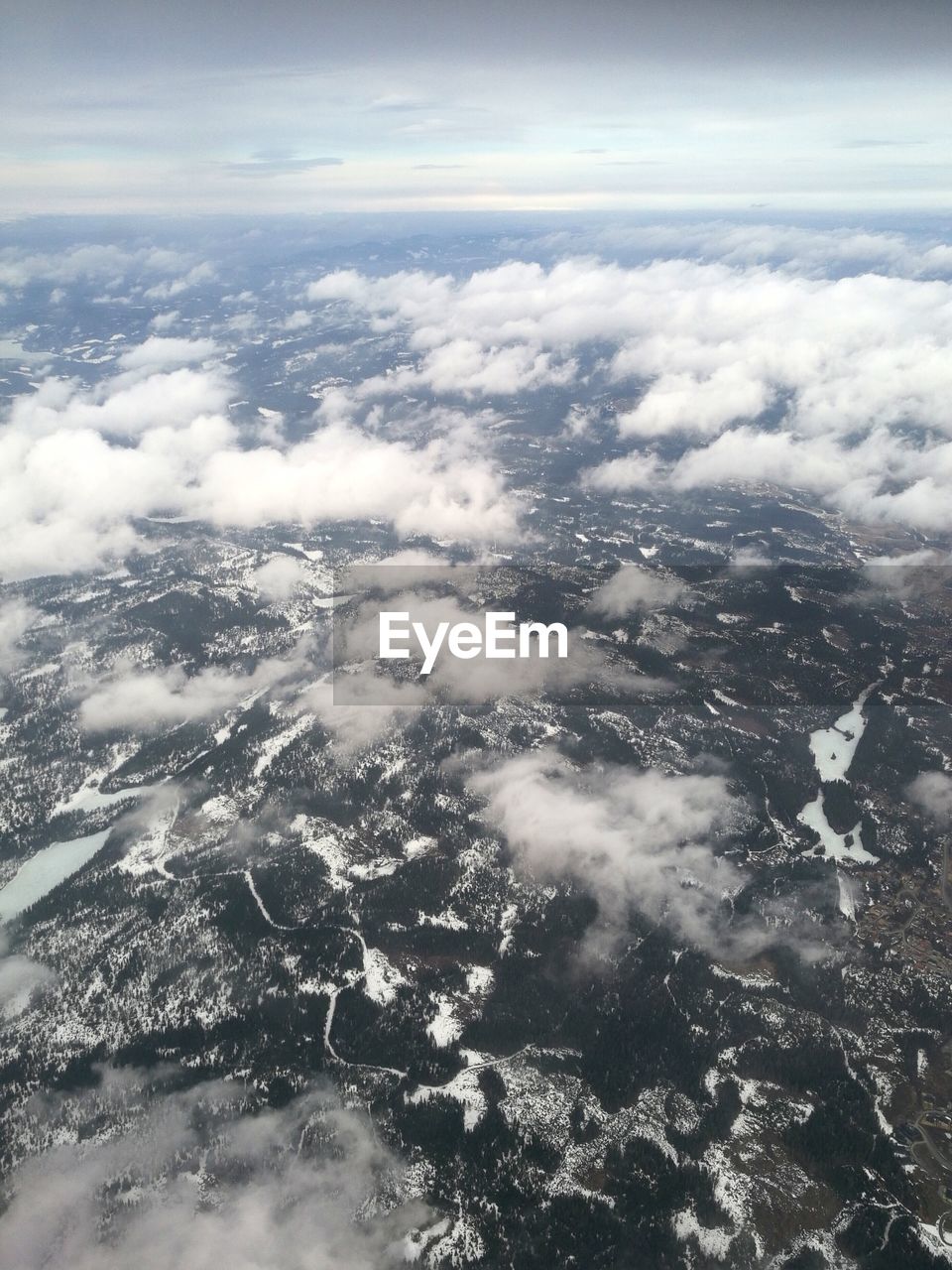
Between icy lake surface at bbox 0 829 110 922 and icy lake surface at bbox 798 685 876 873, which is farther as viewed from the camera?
icy lake surface at bbox 798 685 876 873

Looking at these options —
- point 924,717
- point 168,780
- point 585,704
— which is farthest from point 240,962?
point 924,717

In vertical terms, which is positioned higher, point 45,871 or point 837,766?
point 45,871

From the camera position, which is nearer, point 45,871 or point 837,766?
point 45,871

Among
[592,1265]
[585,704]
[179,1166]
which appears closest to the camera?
[592,1265]

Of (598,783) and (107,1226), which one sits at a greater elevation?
(107,1226)

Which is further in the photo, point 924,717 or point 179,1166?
point 924,717

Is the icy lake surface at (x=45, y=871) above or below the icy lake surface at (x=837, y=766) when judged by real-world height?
above

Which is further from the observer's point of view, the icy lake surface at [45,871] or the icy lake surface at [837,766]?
the icy lake surface at [837,766]

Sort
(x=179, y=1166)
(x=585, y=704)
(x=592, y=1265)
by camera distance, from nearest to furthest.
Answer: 1. (x=592, y=1265)
2. (x=179, y=1166)
3. (x=585, y=704)

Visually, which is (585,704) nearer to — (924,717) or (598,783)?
(598,783)

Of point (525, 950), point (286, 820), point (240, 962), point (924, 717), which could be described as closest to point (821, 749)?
point (924, 717)

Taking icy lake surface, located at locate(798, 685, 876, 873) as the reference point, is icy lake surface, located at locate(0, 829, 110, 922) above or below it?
above
